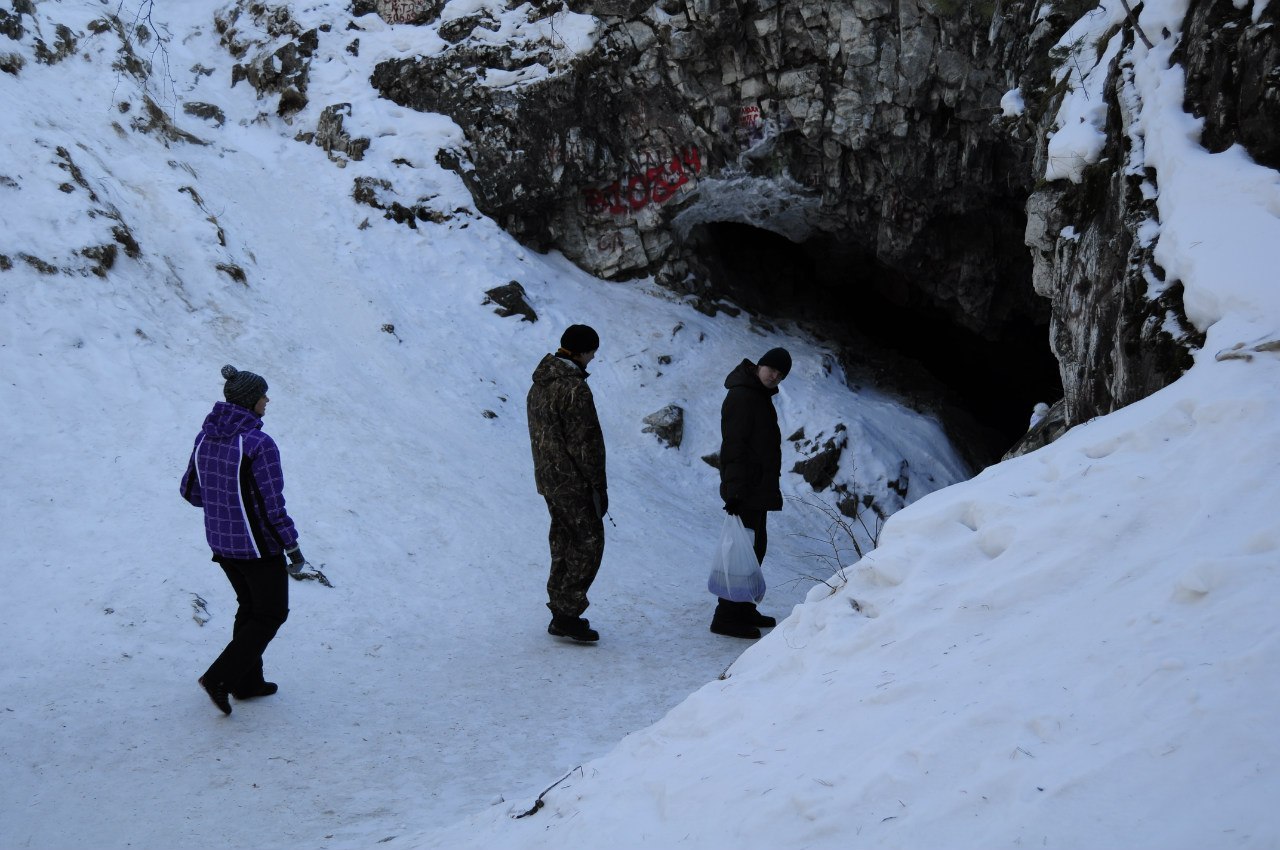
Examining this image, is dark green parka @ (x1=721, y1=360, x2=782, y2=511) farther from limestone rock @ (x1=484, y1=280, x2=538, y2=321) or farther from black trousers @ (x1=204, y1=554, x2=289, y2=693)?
limestone rock @ (x1=484, y1=280, x2=538, y2=321)

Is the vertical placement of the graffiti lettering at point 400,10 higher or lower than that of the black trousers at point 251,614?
higher

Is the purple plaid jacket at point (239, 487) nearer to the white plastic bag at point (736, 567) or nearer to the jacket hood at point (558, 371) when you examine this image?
the jacket hood at point (558, 371)

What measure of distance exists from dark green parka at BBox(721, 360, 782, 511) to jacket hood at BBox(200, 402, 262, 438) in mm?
2730

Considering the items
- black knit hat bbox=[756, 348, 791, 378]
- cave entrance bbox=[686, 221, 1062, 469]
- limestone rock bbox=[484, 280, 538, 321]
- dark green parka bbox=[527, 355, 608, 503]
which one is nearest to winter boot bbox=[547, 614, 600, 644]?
dark green parka bbox=[527, 355, 608, 503]

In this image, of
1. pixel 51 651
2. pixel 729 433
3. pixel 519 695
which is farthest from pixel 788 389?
pixel 51 651

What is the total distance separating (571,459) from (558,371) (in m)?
0.52

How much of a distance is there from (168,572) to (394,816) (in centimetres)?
309

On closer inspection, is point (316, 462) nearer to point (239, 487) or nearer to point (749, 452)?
point (239, 487)

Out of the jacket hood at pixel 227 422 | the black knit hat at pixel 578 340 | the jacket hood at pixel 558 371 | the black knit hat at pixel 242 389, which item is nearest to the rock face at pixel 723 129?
the black knit hat at pixel 578 340

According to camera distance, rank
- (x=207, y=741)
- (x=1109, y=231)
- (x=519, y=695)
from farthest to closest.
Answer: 1. (x=1109, y=231)
2. (x=519, y=695)
3. (x=207, y=741)

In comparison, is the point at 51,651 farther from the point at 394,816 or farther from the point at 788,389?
the point at 788,389

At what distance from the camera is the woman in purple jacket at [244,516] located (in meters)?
4.70

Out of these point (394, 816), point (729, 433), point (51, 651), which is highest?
point (729, 433)

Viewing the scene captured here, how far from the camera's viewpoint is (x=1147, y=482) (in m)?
3.39
